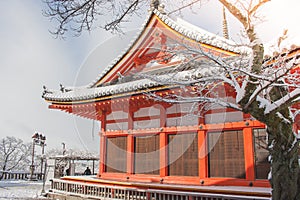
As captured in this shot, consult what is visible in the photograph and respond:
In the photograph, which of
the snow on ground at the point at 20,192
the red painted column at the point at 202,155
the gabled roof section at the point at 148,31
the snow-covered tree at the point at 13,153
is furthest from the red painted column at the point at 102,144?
the snow-covered tree at the point at 13,153

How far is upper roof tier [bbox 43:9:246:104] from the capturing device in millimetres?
8938

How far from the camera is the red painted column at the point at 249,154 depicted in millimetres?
7414

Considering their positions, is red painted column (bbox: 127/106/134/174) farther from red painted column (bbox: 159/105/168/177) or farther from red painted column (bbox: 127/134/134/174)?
red painted column (bbox: 159/105/168/177)

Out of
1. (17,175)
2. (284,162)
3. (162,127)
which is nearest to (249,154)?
(162,127)

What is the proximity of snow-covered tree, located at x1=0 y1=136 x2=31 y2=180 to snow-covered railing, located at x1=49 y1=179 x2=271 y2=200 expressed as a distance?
3760cm

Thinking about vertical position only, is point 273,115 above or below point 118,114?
below

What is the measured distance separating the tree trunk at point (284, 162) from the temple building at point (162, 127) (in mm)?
2001

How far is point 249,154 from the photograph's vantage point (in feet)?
24.8

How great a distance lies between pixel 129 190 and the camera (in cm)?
785

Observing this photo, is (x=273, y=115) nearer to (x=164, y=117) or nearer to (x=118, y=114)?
(x=164, y=117)

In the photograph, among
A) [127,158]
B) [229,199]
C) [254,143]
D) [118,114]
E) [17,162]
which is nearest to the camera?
[229,199]

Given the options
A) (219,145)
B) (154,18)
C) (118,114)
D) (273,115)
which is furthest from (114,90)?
(273,115)

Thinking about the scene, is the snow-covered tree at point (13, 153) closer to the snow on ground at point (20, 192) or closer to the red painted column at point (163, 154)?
the snow on ground at point (20, 192)

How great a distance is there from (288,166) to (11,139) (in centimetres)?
4988
